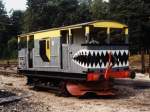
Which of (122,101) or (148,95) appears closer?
(122,101)

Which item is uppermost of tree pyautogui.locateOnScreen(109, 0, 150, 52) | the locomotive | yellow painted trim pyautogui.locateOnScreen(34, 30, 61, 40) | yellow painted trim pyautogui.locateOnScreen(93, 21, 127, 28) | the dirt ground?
tree pyautogui.locateOnScreen(109, 0, 150, 52)

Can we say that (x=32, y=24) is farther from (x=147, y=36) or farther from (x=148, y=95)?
(x=148, y=95)

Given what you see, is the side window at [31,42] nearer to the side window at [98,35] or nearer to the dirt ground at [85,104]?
the dirt ground at [85,104]

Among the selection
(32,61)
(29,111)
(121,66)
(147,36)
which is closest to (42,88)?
(32,61)

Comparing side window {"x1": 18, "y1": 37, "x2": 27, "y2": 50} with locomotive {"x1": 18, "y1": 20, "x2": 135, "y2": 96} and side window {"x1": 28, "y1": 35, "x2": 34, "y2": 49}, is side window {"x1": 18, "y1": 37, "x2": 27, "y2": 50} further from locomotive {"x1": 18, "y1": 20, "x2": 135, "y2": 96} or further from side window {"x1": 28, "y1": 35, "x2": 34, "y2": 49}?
locomotive {"x1": 18, "y1": 20, "x2": 135, "y2": 96}

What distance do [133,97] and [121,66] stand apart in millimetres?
1416

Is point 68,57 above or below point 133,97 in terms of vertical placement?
above

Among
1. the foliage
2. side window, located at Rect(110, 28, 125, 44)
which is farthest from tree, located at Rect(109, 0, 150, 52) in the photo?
side window, located at Rect(110, 28, 125, 44)

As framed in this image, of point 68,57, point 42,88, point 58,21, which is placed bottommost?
point 42,88

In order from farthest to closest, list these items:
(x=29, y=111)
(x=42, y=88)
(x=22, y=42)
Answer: (x=22, y=42), (x=42, y=88), (x=29, y=111)

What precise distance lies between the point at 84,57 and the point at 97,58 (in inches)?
20.7

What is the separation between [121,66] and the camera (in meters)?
18.5

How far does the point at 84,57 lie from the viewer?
686 inches

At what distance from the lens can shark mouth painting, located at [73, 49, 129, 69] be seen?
17406mm
